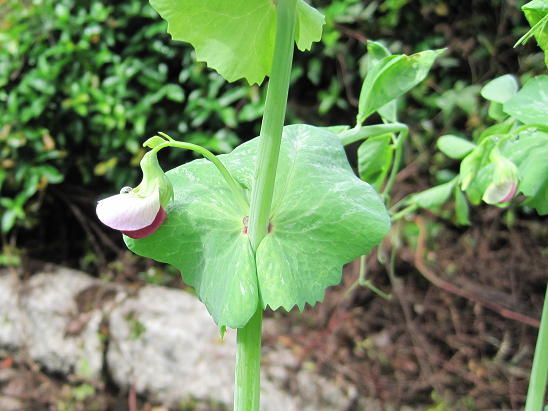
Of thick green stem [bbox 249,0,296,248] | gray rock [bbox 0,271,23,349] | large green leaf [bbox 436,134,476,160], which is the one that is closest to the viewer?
thick green stem [bbox 249,0,296,248]

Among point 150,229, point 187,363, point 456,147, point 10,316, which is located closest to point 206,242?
point 150,229

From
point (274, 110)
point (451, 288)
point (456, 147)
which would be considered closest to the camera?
point (274, 110)

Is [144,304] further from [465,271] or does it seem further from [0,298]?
[465,271]

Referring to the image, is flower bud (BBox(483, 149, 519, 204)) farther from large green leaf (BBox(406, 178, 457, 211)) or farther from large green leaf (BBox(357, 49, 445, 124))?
large green leaf (BBox(406, 178, 457, 211))

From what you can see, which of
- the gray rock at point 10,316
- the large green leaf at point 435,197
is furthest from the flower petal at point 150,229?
the gray rock at point 10,316

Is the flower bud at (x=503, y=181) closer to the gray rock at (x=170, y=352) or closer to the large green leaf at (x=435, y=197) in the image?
the large green leaf at (x=435, y=197)

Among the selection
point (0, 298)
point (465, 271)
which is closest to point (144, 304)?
point (0, 298)

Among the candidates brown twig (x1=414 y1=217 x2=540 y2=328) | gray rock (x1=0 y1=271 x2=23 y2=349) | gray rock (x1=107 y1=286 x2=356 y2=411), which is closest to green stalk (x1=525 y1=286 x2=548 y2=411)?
gray rock (x1=107 y1=286 x2=356 y2=411)

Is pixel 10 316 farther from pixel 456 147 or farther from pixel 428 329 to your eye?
pixel 456 147
